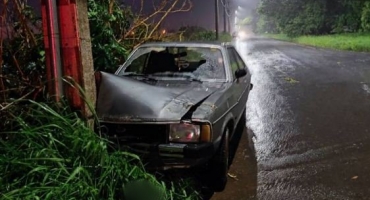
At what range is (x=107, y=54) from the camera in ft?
20.9

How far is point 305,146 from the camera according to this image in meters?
5.05

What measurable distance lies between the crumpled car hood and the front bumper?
253mm

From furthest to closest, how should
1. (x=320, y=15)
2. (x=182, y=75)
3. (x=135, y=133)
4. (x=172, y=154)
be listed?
(x=320, y=15) → (x=182, y=75) → (x=135, y=133) → (x=172, y=154)

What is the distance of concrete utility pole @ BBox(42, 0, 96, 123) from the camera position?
3479mm

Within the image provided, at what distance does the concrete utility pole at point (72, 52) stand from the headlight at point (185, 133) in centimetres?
87

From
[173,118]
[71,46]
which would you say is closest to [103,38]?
[71,46]

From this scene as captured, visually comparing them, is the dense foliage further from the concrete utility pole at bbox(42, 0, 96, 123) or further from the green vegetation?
the concrete utility pole at bbox(42, 0, 96, 123)

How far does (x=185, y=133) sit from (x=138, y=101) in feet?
1.88

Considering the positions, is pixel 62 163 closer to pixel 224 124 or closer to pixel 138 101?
pixel 138 101

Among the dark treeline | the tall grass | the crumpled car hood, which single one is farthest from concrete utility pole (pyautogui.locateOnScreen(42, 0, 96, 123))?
the dark treeline

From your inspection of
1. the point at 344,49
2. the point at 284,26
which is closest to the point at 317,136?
the point at 344,49

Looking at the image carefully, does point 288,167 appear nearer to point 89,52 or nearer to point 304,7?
point 89,52

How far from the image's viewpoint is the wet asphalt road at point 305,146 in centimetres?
373

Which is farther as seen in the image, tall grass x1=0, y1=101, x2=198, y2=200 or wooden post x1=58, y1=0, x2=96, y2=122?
wooden post x1=58, y1=0, x2=96, y2=122
